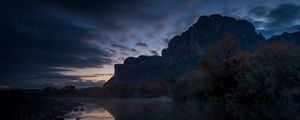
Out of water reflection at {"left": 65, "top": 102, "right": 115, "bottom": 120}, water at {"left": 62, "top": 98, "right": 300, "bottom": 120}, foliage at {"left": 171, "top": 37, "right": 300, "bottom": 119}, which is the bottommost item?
water reflection at {"left": 65, "top": 102, "right": 115, "bottom": 120}

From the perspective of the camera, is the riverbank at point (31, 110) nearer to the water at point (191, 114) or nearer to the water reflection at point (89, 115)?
the water reflection at point (89, 115)

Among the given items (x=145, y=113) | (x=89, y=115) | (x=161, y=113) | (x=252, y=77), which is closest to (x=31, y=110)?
(x=89, y=115)

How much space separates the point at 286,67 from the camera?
34.2 metres

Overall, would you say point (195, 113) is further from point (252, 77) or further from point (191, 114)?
point (252, 77)

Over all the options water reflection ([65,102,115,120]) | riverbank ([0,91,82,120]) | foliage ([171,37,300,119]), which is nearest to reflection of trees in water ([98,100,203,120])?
water reflection ([65,102,115,120])

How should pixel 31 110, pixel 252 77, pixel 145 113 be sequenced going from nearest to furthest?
pixel 252 77
pixel 145 113
pixel 31 110

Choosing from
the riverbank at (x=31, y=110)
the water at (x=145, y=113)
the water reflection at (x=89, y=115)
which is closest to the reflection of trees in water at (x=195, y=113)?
the water at (x=145, y=113)

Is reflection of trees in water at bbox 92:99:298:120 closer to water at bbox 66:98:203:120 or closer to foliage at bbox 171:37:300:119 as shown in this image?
water at bbox 66:98:203:120

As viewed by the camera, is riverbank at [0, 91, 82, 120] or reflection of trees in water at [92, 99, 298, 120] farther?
riverbank at [0, 91, 82, 120]

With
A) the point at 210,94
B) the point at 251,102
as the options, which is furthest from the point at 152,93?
the point at 251,102

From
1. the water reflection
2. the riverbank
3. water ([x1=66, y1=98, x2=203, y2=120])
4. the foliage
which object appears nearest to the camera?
the foliage

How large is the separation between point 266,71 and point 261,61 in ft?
24.1

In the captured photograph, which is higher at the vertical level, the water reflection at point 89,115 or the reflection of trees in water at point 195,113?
the reflection of trees in water at point 195,113

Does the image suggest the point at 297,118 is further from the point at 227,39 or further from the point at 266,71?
the point at 227,39
